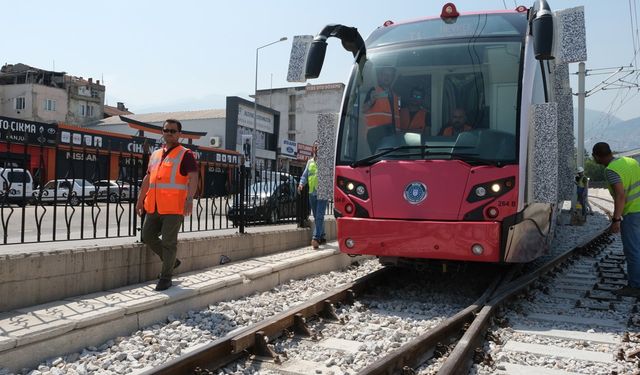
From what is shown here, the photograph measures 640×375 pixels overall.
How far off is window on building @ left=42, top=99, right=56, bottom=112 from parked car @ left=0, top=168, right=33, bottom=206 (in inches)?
2073

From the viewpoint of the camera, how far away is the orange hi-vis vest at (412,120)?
6234 mm

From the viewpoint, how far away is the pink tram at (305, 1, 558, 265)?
5559mm

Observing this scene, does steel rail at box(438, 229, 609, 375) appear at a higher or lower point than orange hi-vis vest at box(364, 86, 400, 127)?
lower

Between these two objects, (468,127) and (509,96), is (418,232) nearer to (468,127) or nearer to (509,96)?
(468,127)

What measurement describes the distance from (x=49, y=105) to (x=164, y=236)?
53763mm

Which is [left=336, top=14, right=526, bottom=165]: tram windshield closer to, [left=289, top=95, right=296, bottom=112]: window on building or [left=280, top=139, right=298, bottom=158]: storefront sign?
[left=280, top=139, right=298, bottom=158]: storefront sign

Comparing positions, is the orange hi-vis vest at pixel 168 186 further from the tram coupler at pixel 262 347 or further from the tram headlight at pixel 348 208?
the tram coupler at pixel 262 347

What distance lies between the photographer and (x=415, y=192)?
579cm

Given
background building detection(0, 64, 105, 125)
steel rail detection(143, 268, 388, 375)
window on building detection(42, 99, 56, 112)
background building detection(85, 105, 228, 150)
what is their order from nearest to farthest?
steel rail detection(143, 268, 388, 375) < background building detection(85, 105, 228, 150) < background building detection(0, 64, 105, 125) < window on building detection(42, 99, 56, 112)

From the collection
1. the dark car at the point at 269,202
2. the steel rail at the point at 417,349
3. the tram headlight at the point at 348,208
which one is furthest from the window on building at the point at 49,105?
the steel rail at the point at 417,349

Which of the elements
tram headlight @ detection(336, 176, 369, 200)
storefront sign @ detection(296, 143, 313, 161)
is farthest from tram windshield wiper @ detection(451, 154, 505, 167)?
storefront sign @ detection(296, 143, 313, 161)

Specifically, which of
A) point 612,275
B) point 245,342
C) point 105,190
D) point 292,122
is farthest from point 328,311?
point 292,122

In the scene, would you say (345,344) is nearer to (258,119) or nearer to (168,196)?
(168,196)

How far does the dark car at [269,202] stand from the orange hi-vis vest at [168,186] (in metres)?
3.11
